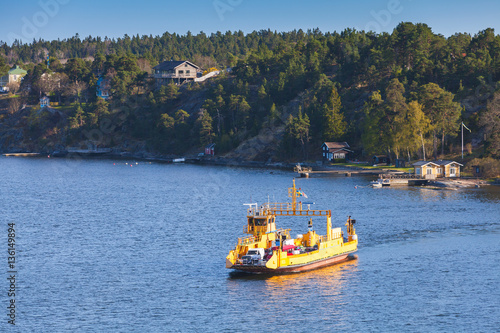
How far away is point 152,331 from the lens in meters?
54.5

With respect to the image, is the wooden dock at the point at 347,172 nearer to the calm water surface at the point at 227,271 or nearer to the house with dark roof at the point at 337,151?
the house with dark roof at the point at 337,151

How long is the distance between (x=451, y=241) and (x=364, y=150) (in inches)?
4018

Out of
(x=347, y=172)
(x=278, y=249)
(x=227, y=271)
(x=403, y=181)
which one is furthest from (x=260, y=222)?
(x=347, y=172)

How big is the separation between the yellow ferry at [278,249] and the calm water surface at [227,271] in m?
1.46

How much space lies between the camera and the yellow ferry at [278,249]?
68.0m

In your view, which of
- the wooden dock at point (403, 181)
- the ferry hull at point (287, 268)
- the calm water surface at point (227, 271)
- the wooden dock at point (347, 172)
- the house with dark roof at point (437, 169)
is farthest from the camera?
the wooden dock at point (347, 172)

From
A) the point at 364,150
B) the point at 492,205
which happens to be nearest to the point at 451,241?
the point at 492,205

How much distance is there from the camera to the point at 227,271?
7094 centimetres

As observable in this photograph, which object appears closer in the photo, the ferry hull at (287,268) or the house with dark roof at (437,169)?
the ferry hull at (287,268)

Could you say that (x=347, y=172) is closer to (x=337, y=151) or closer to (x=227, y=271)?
(x=337, y=151)

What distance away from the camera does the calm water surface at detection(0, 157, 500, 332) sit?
57062 millimetres

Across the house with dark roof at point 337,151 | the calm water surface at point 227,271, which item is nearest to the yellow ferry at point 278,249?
the calm water surface at point 227,271

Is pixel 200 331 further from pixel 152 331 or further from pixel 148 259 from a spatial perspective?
pixel 148 259

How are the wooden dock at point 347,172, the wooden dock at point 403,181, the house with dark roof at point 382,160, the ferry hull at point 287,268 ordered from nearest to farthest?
the ferry hull at point 287,268
the wooden dock at point 403,181
the wooden dock at point 347,172
the house with dark roof at point 382,160
